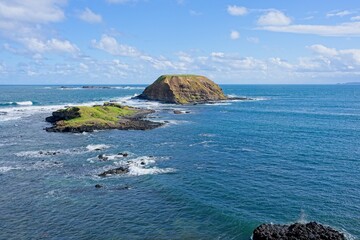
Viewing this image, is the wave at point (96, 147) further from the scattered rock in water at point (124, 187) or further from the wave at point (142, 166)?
the scattered rock in water at point (124, 187)

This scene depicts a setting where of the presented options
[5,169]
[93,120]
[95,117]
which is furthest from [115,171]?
[95,117]

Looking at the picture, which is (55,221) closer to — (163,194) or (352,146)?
(163,194)

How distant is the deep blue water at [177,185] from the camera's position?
4016cm

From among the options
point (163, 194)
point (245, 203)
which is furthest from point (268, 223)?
point (163, 194)

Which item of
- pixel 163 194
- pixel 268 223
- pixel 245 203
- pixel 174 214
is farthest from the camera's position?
pixel 163 194

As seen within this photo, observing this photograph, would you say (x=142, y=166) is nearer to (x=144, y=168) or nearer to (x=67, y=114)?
(x=144, y=168)

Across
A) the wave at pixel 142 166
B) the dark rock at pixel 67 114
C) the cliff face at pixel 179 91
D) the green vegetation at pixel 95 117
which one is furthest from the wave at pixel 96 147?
the cliff face at pixel 179 91

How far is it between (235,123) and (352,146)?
42.2 m

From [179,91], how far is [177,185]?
445 ft

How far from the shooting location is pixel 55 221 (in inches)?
1622

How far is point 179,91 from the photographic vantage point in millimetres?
186000

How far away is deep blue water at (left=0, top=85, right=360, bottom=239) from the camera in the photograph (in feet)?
132

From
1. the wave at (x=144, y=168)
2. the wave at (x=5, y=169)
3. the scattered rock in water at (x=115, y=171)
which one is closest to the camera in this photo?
the scattered rock in water at (x=115, y=171)

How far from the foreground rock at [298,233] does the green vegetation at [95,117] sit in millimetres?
73663
